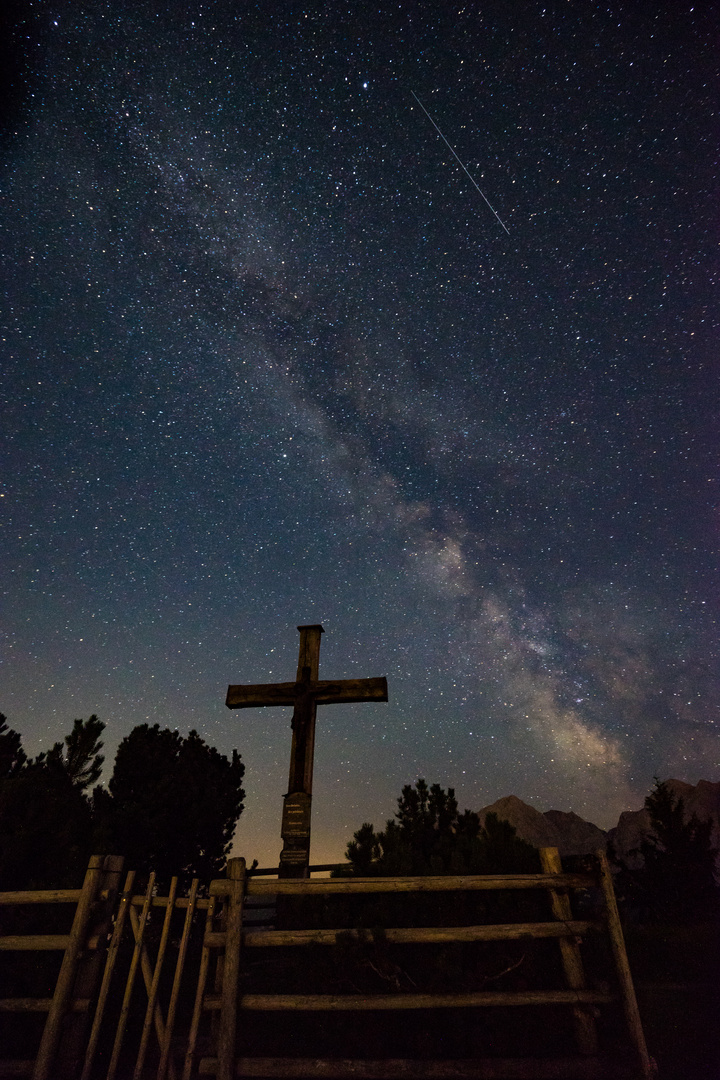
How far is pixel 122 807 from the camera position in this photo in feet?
45.5

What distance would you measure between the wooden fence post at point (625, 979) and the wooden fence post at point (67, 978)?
531 centimetres

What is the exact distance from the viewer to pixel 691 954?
948cm

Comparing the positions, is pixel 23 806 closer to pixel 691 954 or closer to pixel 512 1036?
pixel 512 1036

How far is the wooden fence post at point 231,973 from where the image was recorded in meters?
5.20

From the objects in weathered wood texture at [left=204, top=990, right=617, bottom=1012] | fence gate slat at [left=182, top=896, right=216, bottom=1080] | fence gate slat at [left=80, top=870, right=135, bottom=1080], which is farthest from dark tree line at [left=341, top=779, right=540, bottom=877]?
fence gate slat at [left=80, top=870, right=135, bottom=1080]

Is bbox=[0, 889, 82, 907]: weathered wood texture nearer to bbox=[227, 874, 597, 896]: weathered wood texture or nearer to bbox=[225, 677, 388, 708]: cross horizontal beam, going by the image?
bbox=[227, 874, 597, 896]: weathered wood texture

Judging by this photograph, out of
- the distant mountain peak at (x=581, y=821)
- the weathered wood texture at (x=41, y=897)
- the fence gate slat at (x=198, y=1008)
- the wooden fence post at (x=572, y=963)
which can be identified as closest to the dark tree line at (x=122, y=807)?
the weathered wood texture at (x=41, y=897)

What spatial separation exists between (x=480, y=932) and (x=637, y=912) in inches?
858

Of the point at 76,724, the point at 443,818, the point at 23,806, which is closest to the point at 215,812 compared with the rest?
the point at 76,724

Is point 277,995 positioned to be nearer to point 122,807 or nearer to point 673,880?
point 122,807

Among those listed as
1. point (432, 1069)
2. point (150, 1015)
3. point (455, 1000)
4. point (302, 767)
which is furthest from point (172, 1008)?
point (302, 767)

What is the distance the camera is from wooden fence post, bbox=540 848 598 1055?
17.2 ft

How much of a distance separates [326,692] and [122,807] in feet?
24.8

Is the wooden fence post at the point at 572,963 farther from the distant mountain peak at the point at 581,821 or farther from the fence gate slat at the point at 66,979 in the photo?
the distant mountain peak at the point at 581,821
